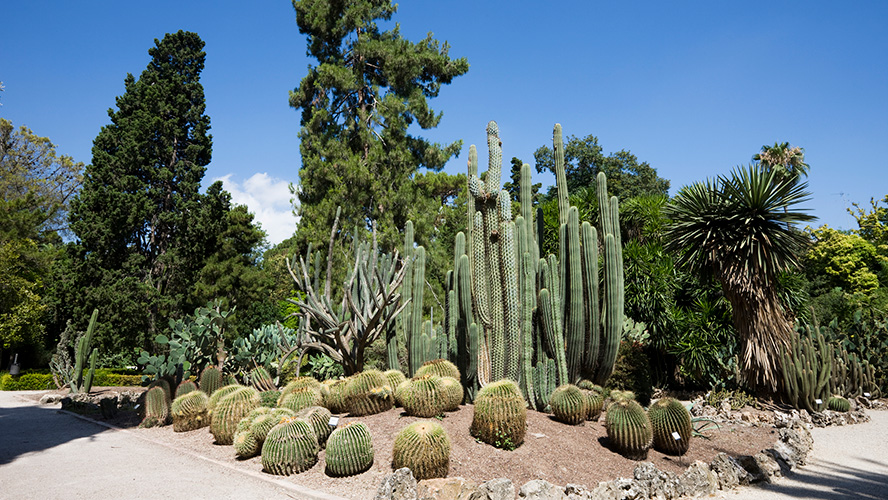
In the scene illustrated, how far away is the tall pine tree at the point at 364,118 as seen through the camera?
18.8 metres

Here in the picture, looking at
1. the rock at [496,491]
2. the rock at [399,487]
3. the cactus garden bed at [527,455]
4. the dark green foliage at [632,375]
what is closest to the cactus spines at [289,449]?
the cactus garden bed at [527,455]

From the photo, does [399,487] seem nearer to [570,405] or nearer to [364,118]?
[570,405]

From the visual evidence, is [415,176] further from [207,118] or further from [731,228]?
[731,228]

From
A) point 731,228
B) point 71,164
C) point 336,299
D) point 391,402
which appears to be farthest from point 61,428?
point 71,164

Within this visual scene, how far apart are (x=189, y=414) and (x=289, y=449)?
3.70 metres

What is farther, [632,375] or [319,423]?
[632,375]

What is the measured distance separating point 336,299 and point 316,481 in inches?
459

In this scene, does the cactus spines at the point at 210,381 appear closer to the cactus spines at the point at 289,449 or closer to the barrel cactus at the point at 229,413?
the barrel cactus at the point at 229,413

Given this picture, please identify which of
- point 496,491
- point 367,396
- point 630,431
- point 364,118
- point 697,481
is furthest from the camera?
point 364,118

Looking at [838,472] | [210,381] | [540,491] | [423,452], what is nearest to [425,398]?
[423,452]

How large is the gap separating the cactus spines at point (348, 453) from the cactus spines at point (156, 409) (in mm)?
5428

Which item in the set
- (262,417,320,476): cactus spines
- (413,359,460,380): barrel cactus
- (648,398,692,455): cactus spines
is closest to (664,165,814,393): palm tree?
(648,398,692,455): cactus spines

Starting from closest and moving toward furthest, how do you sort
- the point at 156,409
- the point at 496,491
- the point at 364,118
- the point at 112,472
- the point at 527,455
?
the point at 496,491 < the point at 527,455 < the point at 112,472 < the point at 156,409 < the point at 364,118

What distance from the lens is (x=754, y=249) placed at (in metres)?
10.2
